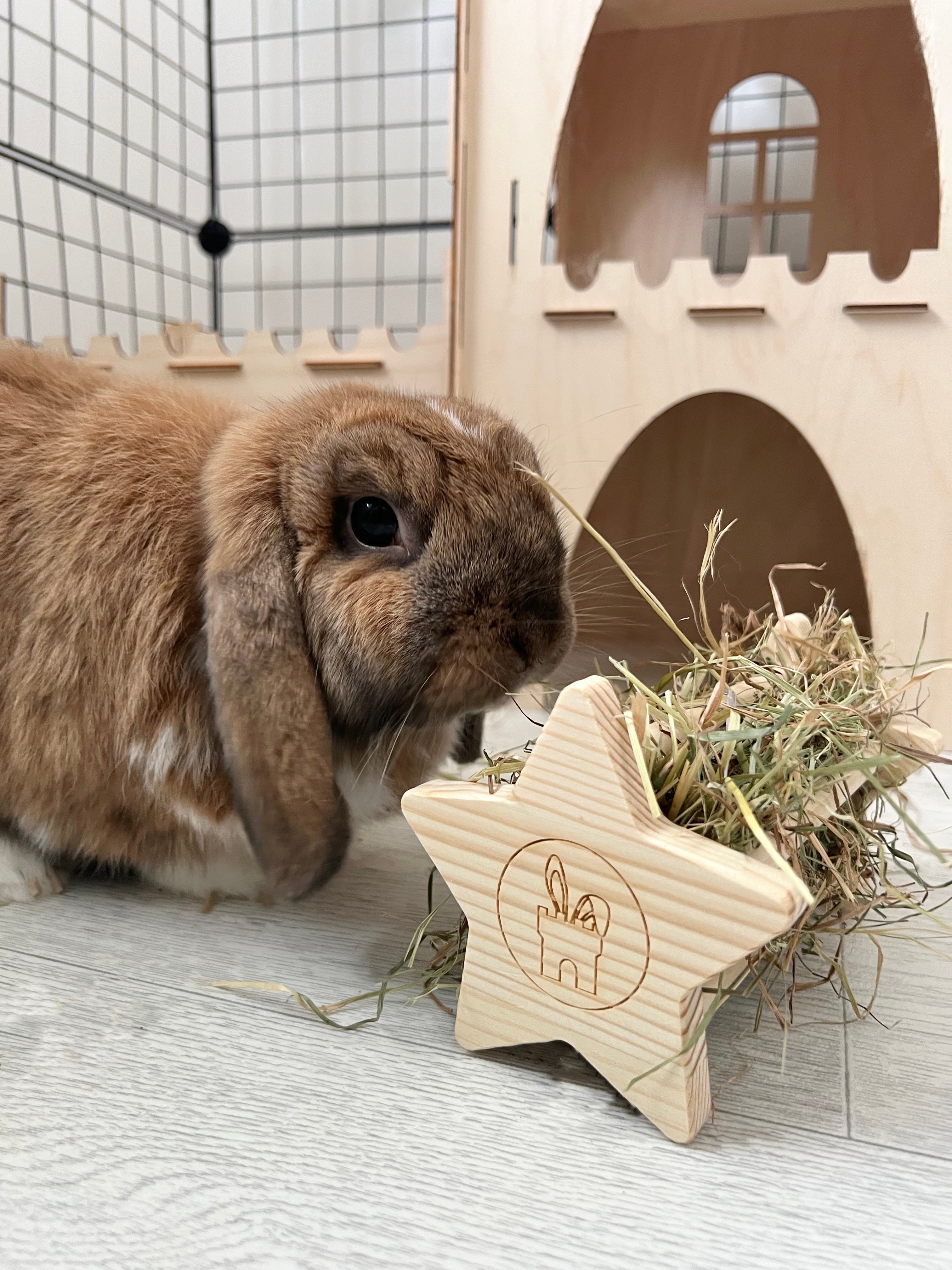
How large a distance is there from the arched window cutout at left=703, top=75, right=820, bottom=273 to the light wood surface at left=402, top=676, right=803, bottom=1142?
5.84 ft

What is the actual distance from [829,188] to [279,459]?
5.90 feet

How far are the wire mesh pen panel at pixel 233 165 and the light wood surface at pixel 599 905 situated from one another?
6.30ft

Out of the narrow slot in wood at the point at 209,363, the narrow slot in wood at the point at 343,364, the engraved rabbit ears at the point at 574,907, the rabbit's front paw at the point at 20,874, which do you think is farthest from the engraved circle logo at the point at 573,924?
the narrow slot in wood at the point at 209,363

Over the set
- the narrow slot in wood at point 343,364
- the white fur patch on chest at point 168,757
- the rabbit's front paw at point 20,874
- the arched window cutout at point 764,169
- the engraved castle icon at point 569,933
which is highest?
the arched window cutout at point 764,169

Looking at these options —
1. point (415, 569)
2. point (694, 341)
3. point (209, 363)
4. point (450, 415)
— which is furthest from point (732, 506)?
point (415, 569)

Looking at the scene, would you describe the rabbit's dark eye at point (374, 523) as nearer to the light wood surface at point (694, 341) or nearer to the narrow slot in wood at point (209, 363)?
the light wood surface at point (694, 341)

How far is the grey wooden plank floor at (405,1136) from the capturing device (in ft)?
1.81

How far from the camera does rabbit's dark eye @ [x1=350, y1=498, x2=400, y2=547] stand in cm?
79

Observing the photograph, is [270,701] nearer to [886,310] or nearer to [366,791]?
[366,791]

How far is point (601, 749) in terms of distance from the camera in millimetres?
614

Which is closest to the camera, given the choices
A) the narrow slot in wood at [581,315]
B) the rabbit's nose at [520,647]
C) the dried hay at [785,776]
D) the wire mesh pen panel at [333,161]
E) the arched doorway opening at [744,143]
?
the dried hay at [785,776]

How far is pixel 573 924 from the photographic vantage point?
2.12 feet

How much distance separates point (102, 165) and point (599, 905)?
229 centimetres

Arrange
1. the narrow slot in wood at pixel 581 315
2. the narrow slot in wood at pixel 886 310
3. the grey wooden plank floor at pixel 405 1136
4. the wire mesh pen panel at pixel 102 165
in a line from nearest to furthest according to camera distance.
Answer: the grey wooden plank floor at pixel 405 1136 < the narrow slot in wood at pixel 886 310 < the narrow slot in wood at pixel 581 315 < the wire mesh pen panel at pixel 102 165
